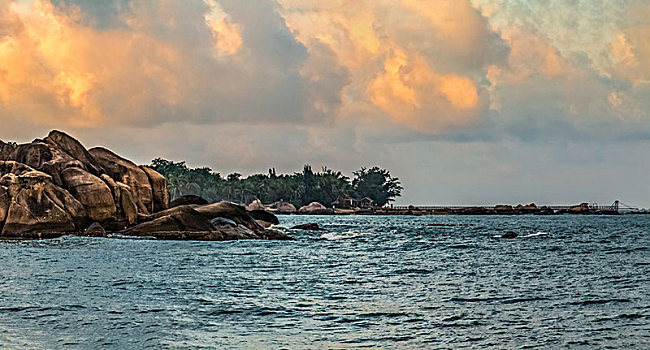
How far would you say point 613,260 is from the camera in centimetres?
4100

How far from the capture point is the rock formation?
47.1 metres

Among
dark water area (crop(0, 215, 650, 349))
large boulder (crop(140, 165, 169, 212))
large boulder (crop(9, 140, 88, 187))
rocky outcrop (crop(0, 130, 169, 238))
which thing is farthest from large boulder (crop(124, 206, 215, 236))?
dark water area (crop(0, 215, 650, 349))

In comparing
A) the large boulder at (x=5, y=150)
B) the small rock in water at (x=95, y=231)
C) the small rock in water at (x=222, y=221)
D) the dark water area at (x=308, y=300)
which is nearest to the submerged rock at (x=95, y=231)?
the small rock in water at (x=95, y=231)

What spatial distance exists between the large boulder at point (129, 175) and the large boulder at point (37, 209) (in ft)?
24.4

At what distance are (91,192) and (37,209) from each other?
13.4ft

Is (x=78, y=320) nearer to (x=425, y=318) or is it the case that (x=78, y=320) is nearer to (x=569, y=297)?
(x=425, y=318)

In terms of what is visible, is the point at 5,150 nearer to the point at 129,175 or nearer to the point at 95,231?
the point at 129,175

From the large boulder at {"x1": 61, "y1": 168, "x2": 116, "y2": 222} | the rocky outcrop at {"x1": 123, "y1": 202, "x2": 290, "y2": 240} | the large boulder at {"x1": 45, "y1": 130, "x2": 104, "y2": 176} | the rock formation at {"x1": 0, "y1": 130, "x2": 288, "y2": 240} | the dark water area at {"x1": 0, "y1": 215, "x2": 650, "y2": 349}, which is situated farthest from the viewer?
the large boulder at {"x1": 45, "y1": 130, "x2": 104, "y2": 176}

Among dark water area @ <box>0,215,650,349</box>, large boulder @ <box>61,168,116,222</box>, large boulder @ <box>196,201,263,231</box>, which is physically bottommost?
dark water area @ <box>0,215,650,349</box>

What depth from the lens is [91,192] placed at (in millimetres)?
50562

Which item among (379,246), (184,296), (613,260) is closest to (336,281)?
(184,296)

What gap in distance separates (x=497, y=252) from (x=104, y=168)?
1219 inches

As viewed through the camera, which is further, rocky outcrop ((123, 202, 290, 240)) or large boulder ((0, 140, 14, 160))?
large boulder ((0, 140, 14, 160))

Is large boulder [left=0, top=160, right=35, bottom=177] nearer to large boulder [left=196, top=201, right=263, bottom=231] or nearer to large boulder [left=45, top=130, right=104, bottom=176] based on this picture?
large boulder [left=45, top=130, right=104, bottom=176]
